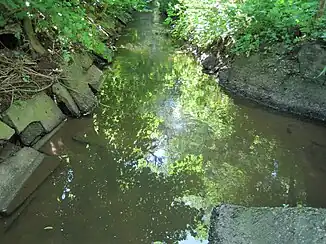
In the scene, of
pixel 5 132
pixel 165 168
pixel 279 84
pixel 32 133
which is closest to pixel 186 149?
pixel 165 168

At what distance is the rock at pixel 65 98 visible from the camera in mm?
5742

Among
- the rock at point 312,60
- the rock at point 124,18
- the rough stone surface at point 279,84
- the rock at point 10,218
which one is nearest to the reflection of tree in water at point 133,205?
the rock at point 10,218

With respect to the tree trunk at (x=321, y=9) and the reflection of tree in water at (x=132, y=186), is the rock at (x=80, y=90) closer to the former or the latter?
the reflection of tree in water at (x=132, y=186)

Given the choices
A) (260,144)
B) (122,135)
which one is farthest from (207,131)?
(122,135)

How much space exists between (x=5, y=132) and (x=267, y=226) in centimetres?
297

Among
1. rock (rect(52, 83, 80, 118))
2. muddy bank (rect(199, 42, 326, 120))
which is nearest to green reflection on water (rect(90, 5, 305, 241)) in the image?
rock (rect(52, 83, 80, 118))

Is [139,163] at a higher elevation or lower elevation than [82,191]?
lower

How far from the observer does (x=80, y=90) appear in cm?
622

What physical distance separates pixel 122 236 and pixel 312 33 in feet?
14.8

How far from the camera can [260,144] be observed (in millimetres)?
5293

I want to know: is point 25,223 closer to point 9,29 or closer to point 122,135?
point 122,135

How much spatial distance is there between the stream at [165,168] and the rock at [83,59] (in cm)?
53

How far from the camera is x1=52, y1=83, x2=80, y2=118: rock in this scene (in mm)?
5742

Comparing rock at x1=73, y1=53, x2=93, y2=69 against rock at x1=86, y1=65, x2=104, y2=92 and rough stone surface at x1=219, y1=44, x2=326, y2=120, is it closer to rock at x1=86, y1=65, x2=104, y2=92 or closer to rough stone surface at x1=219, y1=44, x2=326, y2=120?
rock at x1=86, y1=65, x2=104, y2=92
